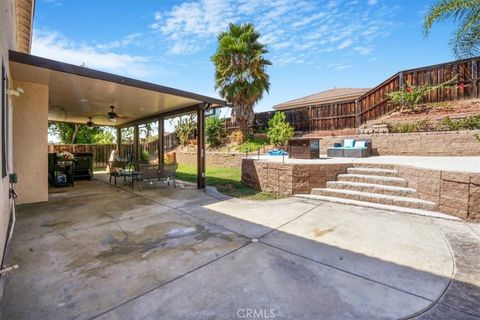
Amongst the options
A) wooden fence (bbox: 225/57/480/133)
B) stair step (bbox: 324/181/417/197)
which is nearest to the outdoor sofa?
wooden fence (bbox: 225/57/480/133)

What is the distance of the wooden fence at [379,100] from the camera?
8688 mm

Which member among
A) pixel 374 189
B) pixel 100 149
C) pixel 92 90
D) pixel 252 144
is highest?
pixel 92 90

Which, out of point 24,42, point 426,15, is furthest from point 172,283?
point 426,15

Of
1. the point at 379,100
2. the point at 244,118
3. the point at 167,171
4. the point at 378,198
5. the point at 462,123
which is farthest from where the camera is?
the point at 244,118

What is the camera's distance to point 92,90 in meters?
6.18

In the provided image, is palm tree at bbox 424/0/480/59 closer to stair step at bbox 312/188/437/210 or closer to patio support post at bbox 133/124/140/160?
stair step at bbox 312/188/437/210

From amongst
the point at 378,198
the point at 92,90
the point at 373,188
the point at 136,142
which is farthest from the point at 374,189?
the point at 136,142

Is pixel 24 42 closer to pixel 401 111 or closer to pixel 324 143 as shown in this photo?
pixel 324 143

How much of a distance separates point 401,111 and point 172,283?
11.1 meters

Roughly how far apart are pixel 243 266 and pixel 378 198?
4.00m

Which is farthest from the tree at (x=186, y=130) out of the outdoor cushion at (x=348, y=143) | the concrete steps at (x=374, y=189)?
the concrete steps at (x=374, y=189)

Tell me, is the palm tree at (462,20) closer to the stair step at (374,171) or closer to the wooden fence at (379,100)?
the wooden fence at (379,100)

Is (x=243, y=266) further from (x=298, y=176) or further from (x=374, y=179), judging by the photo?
(x=374, y=179)

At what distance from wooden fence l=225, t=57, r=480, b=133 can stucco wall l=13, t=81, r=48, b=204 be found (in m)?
11.2
